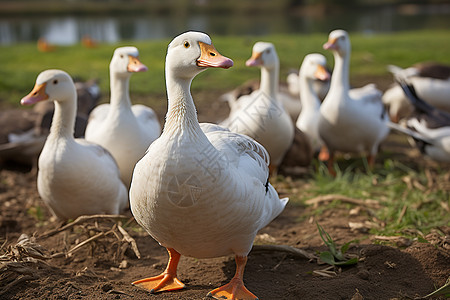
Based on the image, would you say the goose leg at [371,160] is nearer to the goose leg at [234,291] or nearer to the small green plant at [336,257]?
the small green plant at [336,257]

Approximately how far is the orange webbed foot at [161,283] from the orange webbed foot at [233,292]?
0.27 metres

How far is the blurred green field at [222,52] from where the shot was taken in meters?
10.3

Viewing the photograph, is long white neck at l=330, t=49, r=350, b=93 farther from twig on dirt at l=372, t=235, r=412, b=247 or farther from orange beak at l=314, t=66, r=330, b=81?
twig on dirt at l=372, t=235, r=412, b=247

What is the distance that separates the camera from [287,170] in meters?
6.33

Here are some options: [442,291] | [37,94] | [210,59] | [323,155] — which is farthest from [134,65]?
[323,155]

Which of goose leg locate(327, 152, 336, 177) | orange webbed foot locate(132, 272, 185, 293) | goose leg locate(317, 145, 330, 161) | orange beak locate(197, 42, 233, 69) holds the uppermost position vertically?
orange beak locate(197, 42, 233, 69)

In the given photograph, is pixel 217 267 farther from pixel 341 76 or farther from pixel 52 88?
pixel 341 76

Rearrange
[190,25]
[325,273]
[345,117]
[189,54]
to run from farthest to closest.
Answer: [190,25]
[345,117]
[325,273]
[189,54]

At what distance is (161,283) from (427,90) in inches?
268

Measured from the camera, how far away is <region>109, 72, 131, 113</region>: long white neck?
5055mm

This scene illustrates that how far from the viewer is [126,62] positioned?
16.3ft

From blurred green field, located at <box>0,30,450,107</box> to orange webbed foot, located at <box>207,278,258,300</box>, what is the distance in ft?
22.8

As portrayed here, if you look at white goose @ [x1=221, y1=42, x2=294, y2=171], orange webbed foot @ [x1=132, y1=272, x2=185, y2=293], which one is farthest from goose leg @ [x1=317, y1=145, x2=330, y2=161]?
orange webbed foot @ [x1=132, y1=272, x2=185, y2=293]

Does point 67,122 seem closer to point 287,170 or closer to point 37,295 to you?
point 37,295
